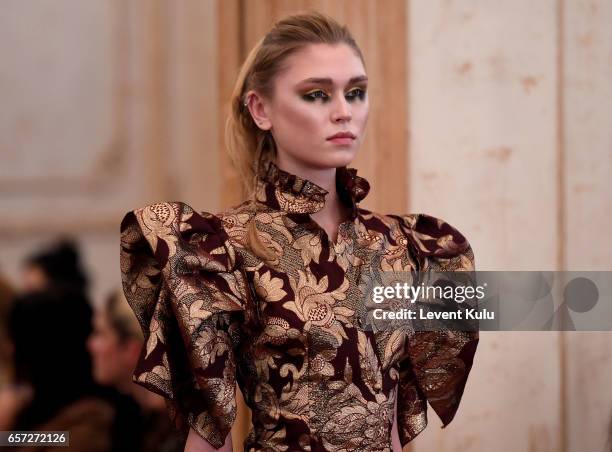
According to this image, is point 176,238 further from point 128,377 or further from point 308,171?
point 128,377

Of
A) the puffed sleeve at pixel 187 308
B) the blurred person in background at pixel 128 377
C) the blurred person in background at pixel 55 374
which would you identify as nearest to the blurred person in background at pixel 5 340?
the blurred person in background at pixel 55 374

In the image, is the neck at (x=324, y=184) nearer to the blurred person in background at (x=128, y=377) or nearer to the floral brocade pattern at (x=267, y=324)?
the floral brocade pattern at (x=267, y=324)

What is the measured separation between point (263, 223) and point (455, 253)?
34cm

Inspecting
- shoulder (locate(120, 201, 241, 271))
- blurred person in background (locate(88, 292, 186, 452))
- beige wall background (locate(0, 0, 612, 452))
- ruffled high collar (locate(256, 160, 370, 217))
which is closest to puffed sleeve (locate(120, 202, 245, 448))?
shoulder (locate(120, 201, 241, 271))

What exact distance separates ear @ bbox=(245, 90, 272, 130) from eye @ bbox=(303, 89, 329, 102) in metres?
0.09

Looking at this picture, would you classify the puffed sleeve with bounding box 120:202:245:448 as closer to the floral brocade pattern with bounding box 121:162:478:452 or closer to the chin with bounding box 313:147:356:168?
the floral brocade pattern with bounding box 121:162:478:452

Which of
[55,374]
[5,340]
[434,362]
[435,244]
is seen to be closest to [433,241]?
[435,244]

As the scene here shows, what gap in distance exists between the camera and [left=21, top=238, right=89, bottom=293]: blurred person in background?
2.27 m

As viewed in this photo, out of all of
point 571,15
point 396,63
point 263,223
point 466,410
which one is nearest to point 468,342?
point 263,223

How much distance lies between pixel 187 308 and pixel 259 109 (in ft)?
1.22

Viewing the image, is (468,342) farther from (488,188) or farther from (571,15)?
(571,15)

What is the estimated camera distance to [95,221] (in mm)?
2688

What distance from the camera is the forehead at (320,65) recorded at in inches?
73.4

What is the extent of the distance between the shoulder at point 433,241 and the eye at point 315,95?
0.81 feet
